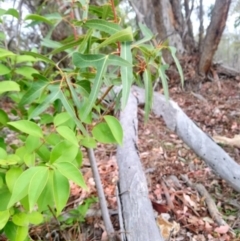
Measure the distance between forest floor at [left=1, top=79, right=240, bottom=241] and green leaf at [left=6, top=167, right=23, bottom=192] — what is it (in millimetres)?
386

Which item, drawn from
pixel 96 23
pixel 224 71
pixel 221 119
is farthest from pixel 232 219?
pixel 224 71

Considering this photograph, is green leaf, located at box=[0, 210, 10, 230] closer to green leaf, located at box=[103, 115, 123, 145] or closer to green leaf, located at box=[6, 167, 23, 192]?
green leaf, located at box=[6, 167, 23, 192]

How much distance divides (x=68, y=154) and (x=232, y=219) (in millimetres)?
1159

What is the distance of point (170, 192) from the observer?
1643 millimetres

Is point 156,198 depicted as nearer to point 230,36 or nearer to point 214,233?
point 214,233

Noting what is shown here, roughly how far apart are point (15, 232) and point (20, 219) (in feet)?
0.19

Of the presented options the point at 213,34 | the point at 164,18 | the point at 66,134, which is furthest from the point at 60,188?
the point at 164,18

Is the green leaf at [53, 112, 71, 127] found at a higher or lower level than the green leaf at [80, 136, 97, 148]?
higher

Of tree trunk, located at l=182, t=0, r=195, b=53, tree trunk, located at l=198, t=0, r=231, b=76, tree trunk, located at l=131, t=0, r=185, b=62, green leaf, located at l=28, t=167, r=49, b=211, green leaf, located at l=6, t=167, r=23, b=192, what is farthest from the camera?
tree trunk, located at l=182, t=0, r=195, b=53

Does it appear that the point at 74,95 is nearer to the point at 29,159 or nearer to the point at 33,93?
the point at 33,93

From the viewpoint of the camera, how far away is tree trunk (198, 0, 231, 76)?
349cm

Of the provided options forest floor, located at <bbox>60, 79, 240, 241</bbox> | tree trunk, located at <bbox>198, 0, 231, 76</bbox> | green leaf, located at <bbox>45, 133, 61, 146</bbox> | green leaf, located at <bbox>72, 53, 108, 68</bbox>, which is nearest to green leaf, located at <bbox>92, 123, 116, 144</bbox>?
green leaf, located at <bbox>45, 133, 61, 146</bbox>

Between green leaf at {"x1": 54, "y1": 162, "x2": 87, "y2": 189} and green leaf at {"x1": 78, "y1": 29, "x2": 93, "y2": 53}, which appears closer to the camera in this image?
green leaf at {"x1": 54, "y1": 162, "x2": 87, "y2": 189}

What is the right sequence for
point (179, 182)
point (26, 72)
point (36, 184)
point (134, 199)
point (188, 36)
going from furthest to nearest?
1. point (188, 36)
2. point (179, 182)
3. point (134, 199)
4. point (26, 72)
5. point (36, 184)
